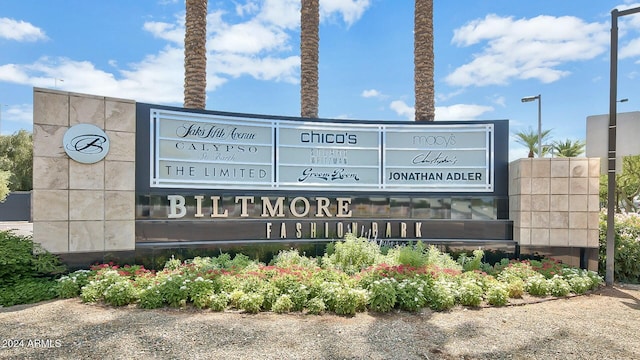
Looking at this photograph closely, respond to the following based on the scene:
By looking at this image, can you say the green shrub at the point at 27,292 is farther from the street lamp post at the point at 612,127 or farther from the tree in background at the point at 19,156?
the tree in background at the point at 19,156

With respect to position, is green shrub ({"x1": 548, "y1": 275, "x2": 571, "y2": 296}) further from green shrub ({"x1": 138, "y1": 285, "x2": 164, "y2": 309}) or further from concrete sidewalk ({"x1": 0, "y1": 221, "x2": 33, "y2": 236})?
concrete sidewalk ({"x1": 0, "y1": 221, "x2": 33, "y2": 236})

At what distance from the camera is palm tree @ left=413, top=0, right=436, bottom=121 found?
11.8m

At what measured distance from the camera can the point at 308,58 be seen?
A: 1183 centimetres

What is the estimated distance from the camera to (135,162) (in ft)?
25.7

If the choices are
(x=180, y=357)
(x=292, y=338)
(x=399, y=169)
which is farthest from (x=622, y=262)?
(x=180, y=357)

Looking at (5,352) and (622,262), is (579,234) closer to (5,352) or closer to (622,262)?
(622,262)

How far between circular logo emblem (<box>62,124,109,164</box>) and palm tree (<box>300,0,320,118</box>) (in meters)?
6.16

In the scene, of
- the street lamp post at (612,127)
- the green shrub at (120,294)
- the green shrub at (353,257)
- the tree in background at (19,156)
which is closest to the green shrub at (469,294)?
the green shrub at (353,257)

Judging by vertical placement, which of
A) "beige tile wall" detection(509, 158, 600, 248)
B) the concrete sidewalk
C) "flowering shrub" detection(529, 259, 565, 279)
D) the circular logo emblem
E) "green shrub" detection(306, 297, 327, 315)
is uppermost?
the circular logo emblem

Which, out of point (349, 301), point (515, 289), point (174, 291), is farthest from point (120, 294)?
point (515, 289)

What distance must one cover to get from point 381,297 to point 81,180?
6.31 m

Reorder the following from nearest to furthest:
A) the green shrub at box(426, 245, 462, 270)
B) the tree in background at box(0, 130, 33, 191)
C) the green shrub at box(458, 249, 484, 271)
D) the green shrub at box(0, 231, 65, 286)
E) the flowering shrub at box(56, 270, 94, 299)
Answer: the flowering shrub at box(56, 270, 94, 299)
the green shrub at box(0, 231, 65, 286)
the green shrub at box(426, 245, 462, 270)
the green shrub at box(458, 249, 484, 271)
the tree in background at box(0, 130, 33, 191)

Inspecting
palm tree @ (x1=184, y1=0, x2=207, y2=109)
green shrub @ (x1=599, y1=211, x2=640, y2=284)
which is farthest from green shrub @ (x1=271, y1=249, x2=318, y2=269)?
green shrub @ (x1=599, y1=211, x2=640, y2=284)

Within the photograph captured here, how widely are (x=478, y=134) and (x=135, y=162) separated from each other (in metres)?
8.38
